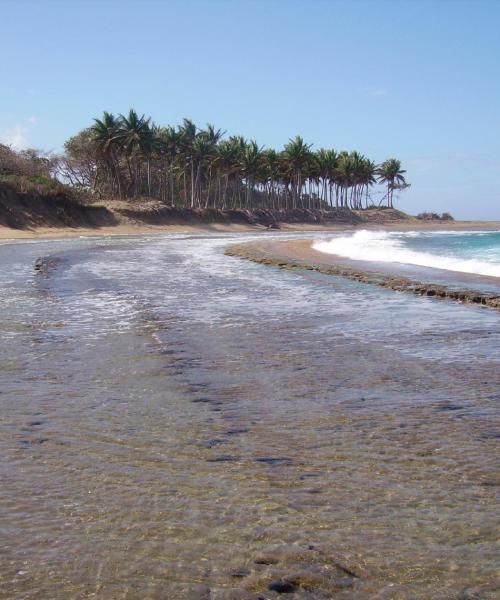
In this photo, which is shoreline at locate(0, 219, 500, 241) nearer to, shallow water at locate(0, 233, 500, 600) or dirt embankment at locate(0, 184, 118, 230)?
dirt embankment at locate(0, 184, 118, 230)

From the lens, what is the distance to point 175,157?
7588cm

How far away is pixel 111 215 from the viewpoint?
188 feet

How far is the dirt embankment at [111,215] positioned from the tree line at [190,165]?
4.45 metres

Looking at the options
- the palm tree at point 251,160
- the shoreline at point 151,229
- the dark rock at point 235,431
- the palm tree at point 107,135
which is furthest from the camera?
the palm tree at point 251,160

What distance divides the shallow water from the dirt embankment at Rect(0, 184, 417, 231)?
137ft

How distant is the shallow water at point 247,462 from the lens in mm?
Answer: 2547

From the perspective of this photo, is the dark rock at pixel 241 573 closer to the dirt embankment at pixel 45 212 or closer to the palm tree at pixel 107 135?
the dirt embankment at pixel 45 212

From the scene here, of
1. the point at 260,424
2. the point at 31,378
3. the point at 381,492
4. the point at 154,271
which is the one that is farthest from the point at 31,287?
the point at 381,492

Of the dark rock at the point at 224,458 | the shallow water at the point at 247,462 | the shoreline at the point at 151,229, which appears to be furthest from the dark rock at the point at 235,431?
the shoreline at the point at 151,229

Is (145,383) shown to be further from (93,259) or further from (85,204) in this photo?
(85,204)

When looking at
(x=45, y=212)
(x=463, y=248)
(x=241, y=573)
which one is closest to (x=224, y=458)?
(x=241, y=573)

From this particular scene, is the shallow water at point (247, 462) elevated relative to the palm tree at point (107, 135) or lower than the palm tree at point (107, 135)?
lower

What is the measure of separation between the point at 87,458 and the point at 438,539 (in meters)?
1.88

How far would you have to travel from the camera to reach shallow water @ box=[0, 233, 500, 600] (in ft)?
8.36
